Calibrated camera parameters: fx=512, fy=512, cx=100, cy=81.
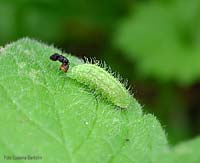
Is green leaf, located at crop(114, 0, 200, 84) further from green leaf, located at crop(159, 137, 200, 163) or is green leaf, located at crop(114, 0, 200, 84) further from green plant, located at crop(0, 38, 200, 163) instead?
green plant, located at crop(0, 38, 200, 163)

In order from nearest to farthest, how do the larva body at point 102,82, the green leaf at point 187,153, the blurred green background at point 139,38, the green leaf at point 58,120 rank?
the green leaf at point 58,120
the larva body at point 102,82
the green leaf at point 187,153
the blurred green background at point 139,38

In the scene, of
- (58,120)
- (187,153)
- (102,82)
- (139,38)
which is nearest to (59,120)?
(58,120)

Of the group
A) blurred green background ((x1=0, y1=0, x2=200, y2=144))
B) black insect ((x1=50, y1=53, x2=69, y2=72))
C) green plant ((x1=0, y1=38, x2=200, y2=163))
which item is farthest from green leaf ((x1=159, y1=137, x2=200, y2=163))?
blurred green background ((x1=0, y1=0, x2=200, y2=144))

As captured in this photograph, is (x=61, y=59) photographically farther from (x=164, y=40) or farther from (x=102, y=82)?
(x=164, y=40)

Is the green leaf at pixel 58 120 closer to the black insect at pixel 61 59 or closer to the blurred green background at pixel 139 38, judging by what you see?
the black insect at pixel 61 59

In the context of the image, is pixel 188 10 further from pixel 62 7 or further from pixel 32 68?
pixel 32 68

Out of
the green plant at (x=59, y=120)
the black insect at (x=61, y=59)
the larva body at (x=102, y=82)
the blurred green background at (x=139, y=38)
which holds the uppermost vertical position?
the blurred green background at (x=139, y=38)

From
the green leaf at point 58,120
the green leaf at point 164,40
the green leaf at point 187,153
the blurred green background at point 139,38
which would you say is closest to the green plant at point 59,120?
the green leaf at point 58,120
